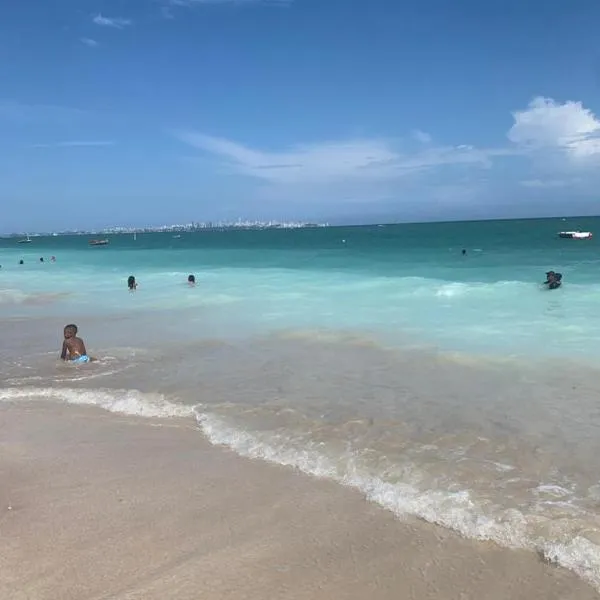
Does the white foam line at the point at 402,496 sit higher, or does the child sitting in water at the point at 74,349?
the child sitting in water at the point at 74,349

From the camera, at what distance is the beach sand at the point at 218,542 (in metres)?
3.72

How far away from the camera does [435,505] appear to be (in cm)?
479

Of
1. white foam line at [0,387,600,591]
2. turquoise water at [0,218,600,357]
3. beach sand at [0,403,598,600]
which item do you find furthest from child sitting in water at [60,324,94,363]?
beach sand at [0,403,598,600]

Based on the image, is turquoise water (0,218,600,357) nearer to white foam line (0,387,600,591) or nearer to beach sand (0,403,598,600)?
white foam line (0,387,600,591)

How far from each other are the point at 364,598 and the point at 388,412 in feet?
13.0

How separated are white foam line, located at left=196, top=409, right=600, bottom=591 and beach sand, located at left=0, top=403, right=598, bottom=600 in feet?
0.41

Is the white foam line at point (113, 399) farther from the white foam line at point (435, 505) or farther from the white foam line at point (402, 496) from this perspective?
the white foam line at point (435, 505)

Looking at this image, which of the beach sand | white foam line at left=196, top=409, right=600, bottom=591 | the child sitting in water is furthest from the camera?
the child sitting in water

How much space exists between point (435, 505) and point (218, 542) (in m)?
1.80

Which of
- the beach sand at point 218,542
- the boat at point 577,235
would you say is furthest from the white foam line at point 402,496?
the boat at point 577,235

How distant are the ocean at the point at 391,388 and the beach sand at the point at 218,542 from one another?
32 cm

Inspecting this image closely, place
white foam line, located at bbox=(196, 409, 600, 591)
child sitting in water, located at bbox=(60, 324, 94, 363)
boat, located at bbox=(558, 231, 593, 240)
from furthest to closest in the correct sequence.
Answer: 1. boat, located at bbox=(558, 231, 593, 240)
2. child sitting in water, located at bbox=(60, 324, 94, 363)
3. white foam line, located at bbox=(196, 409, 600, 591)

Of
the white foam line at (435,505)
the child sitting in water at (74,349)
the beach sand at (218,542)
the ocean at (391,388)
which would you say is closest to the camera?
the beach sand at (218,542)

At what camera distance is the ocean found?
501 centimetres
